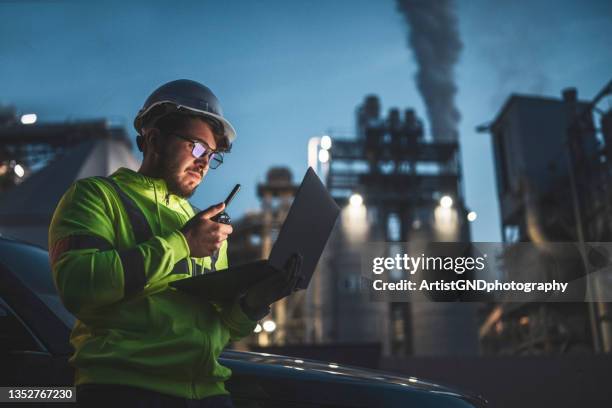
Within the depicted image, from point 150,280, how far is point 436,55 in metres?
27.8

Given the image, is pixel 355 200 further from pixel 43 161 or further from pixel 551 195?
pixel 43 161

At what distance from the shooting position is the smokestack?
84.9 feet

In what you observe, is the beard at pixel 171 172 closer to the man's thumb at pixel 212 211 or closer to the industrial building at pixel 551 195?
the man's thumb at pixel 212 211

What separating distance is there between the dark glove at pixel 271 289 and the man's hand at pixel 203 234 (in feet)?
0.58

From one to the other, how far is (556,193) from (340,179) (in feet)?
27.9

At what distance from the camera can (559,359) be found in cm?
572

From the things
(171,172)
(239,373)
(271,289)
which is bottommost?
(239,373)

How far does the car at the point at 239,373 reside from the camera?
72.0 inches

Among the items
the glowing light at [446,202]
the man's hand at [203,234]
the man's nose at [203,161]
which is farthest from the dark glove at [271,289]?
the glowing light at [446,202]

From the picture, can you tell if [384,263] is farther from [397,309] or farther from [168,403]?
[397,309]

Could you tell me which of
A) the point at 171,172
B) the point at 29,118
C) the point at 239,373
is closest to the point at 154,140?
the point at 171,172

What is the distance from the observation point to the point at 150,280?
1353mm

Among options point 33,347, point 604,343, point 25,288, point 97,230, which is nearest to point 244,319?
point 97,230

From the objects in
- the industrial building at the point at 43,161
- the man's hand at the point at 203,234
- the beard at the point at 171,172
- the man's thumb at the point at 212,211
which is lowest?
the man's hand at the point at 203,234
